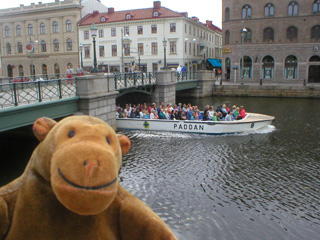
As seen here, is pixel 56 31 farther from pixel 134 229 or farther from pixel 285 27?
pixel 134 229

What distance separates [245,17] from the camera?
1939 inches

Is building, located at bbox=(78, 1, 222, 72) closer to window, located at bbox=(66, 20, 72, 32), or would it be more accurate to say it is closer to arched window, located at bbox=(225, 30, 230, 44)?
window, located at bbox=(66, 20, 72, 32)

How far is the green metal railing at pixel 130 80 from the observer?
76.6 feet

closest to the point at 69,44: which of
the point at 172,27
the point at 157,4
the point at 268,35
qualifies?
the point at 157,4

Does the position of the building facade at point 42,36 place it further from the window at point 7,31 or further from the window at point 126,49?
the window at point 126,49

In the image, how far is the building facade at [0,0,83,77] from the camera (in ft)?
190

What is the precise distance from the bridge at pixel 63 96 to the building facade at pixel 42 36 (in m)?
35.1

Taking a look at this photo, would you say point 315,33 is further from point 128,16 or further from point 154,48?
point 128,16

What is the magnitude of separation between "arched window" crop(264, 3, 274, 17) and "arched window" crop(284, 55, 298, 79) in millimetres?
6808

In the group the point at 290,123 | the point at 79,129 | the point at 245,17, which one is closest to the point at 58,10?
the point at 245,17

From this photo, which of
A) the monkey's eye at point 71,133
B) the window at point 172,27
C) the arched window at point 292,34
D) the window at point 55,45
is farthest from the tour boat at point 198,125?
the window at point 55,45

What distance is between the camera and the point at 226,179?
42.3ft

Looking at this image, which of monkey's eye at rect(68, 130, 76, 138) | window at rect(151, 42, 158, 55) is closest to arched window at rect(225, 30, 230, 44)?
window at rect(151, 42, 158, 55)

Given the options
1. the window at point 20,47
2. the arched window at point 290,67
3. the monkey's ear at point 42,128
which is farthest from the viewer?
the window at point 20,47
